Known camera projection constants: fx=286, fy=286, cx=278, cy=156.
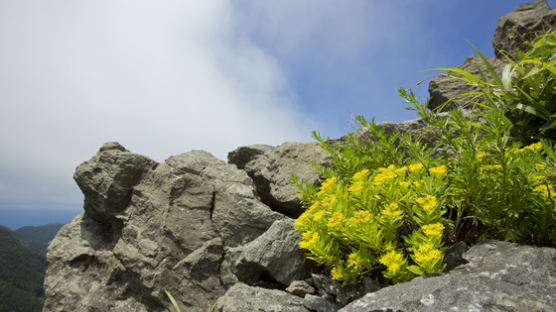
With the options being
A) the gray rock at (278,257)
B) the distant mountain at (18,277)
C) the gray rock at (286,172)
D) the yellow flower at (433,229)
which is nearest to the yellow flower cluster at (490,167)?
the yellow flower at (433,229)

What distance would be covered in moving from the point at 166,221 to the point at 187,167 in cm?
119

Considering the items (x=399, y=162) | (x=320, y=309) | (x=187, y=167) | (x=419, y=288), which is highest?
(x=187, y=167)

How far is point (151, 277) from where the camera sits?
14.5 feet

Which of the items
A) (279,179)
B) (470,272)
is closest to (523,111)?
(470,272)

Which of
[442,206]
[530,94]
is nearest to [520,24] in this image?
[530,94]

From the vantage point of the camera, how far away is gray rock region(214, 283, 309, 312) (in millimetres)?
2697

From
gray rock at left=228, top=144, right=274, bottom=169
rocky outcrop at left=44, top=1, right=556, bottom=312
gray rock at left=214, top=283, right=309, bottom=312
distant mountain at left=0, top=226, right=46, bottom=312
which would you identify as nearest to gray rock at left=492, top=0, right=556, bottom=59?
rocky outcrop at left=44, top=1, right=556, bottom=312

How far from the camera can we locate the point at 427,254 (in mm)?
2045

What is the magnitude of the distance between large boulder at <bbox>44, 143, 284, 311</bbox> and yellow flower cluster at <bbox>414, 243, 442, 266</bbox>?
109 inches

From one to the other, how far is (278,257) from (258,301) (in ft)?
1.79

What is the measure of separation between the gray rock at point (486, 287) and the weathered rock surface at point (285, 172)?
275 centimetres

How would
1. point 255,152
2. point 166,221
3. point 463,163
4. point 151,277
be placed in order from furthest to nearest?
point 255,152 < point 166,221 < point 151,277 < point 463,163

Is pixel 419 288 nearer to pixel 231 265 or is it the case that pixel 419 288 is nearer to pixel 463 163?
pixel 463 163

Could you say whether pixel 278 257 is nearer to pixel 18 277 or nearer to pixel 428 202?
pixel 428 202
